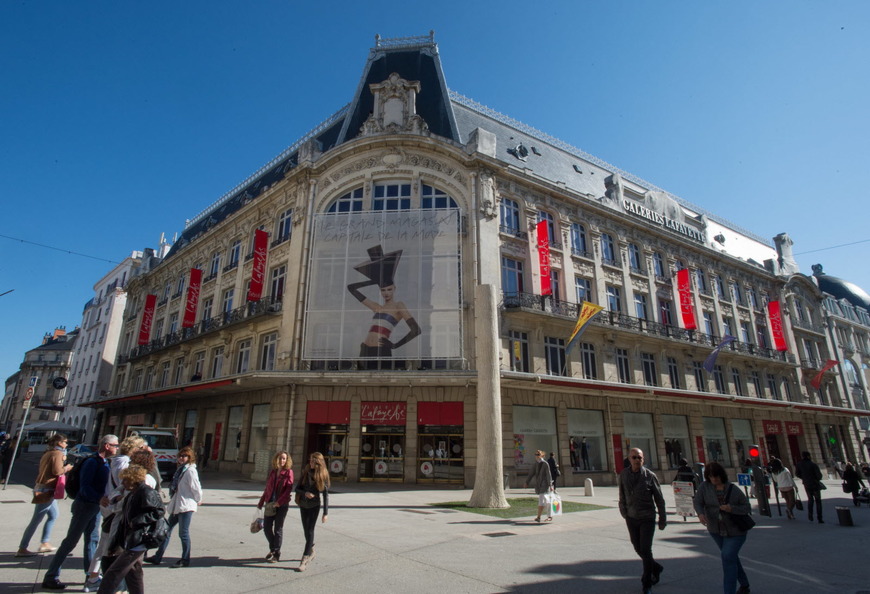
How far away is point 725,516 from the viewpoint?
5414 mm

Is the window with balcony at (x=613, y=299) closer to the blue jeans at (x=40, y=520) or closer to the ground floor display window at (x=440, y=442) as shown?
the ground floor display window at (x=440, y=442)

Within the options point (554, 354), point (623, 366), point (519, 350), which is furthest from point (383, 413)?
point (623, 366)

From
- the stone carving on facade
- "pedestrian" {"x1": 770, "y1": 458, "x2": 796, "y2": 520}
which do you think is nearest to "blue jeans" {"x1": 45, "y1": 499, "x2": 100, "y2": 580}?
"pedestrian" {"x1": 770, "y1": 458, "x2": 796, "y2": 520}

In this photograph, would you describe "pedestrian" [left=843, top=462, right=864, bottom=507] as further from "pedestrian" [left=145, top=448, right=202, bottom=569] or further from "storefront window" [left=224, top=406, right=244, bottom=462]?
"storefront window" [left=224, top=406, right=244, bottom=462]

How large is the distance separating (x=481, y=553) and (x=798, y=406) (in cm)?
3044

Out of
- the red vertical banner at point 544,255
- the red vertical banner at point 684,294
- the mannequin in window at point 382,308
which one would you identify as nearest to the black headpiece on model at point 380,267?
the mannequin in window at point 382,308

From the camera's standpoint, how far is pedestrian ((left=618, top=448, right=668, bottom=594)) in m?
5.64

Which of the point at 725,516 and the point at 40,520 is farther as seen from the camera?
the point at 40,520

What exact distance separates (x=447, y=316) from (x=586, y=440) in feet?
29.3

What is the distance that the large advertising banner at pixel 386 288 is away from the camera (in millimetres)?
19531

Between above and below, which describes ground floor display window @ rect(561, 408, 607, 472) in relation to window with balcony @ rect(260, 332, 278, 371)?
below

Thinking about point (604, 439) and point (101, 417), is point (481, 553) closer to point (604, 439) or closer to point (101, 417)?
point (604, 439)

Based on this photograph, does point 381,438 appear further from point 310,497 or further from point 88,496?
point 88,496

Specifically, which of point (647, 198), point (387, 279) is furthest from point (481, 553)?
point (647, 198)
